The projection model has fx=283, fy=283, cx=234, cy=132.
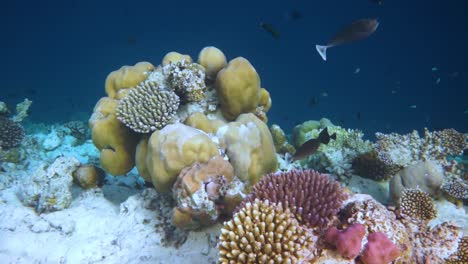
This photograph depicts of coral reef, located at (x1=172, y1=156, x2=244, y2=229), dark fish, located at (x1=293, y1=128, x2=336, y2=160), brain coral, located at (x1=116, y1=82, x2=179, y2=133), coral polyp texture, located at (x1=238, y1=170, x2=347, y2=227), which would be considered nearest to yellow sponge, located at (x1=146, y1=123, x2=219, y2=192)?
coral reef, located at (x1=172, y1=156, x2=244, y2=229)

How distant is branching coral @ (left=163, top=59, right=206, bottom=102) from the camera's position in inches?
218

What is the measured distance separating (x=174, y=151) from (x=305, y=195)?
7.43 ft

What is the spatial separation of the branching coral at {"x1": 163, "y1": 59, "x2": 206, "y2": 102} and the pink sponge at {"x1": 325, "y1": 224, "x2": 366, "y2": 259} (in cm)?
369

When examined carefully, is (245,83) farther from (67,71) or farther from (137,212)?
(67,71)

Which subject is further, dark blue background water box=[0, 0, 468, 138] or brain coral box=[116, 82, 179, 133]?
dark blue background water box=[0, 0, 468, 138]

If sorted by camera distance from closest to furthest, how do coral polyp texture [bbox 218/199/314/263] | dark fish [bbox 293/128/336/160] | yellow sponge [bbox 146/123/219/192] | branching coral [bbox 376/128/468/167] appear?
coral polyp texture [bbox 218/199/314/263] < yellow sponge [bbox 146/123/219/192] < dark fish [bbox 293/128/336/160] < branching coral [bbox 376/128/468/167]

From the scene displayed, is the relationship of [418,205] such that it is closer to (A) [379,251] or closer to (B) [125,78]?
(A) [379,251]

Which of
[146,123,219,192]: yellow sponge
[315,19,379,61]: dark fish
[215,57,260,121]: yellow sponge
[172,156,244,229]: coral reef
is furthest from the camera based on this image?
[215,57,260,121]: yellow sponge

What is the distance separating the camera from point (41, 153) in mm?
9445

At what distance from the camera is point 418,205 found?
15.9 feet

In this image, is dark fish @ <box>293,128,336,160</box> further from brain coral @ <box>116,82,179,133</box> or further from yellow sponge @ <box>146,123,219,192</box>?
brain coral @ <box>116,82,179,133</box>

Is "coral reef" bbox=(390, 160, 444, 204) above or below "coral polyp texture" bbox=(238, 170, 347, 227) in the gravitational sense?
above

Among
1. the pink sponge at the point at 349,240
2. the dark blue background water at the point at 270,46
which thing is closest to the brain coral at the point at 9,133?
the pink sponge at the point at 349,240

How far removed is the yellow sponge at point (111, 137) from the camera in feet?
18.8
